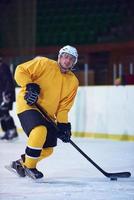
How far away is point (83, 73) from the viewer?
976cm

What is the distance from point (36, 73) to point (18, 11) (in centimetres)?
1077

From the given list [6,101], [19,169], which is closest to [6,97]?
[6,101]

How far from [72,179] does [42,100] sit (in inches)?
23.8

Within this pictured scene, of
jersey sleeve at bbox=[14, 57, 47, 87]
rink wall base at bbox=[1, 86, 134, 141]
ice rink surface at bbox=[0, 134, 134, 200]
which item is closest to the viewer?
ice rink surface at bbox=[0, 134, 134, 200]

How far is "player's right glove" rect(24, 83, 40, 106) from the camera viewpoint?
3846mm

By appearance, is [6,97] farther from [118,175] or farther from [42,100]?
[118,175]

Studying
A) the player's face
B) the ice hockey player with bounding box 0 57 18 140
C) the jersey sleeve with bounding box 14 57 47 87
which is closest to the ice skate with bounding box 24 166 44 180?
the jersey sleeve with bounding box 14 57 47 87

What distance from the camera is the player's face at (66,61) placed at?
4027 mm

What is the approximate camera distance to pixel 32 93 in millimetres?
3842

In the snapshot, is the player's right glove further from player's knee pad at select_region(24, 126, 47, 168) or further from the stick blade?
the stick blade

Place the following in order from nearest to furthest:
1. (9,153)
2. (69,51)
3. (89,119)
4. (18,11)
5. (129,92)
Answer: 1. (69,51)
2. (9,153)
3. (129,92)
4. (89,119)
5. (18,11)

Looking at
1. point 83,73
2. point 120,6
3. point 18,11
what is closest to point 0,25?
point 18,11

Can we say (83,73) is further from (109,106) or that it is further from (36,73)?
(36,73)

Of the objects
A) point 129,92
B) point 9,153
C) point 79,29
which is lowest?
point 9,153
